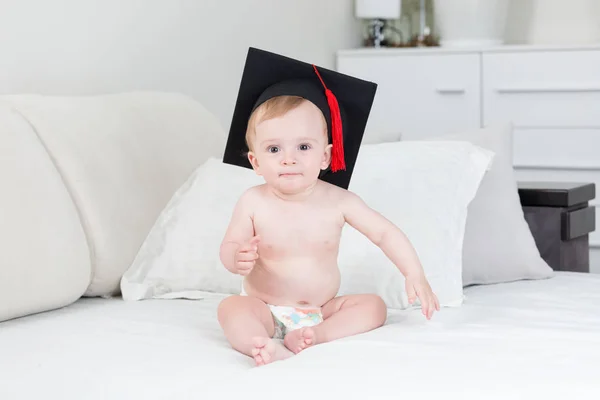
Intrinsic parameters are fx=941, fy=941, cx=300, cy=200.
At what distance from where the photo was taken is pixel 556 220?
6.63ft

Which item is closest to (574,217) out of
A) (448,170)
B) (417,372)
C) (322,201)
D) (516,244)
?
(516,244)

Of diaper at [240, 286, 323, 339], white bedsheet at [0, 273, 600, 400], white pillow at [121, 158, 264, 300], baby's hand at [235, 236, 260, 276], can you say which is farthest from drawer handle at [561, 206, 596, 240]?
baby's hand at [235, 236, 260, 276]

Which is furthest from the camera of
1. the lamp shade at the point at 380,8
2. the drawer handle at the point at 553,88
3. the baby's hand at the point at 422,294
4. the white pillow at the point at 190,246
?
the lamp shade at the point at 380,8

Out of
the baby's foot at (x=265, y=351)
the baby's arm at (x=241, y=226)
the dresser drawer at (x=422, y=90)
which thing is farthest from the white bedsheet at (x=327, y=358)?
the dresser drawer at (x=422, y=90)

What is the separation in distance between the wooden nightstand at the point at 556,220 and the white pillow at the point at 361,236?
0.87 ft

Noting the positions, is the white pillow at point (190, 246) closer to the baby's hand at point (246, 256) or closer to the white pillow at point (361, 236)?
the white pillow at point (361, 236)

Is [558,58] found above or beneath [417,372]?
above

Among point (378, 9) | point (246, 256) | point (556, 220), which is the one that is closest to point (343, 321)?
point (246, 256)

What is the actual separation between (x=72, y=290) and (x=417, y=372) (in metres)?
0.72

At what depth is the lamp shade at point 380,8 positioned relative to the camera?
3.44m

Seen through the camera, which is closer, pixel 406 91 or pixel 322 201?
pixel 322 201

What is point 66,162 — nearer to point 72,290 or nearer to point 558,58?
point 72,290

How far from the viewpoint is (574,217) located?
2.01m

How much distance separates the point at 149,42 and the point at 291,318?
1.25 m
